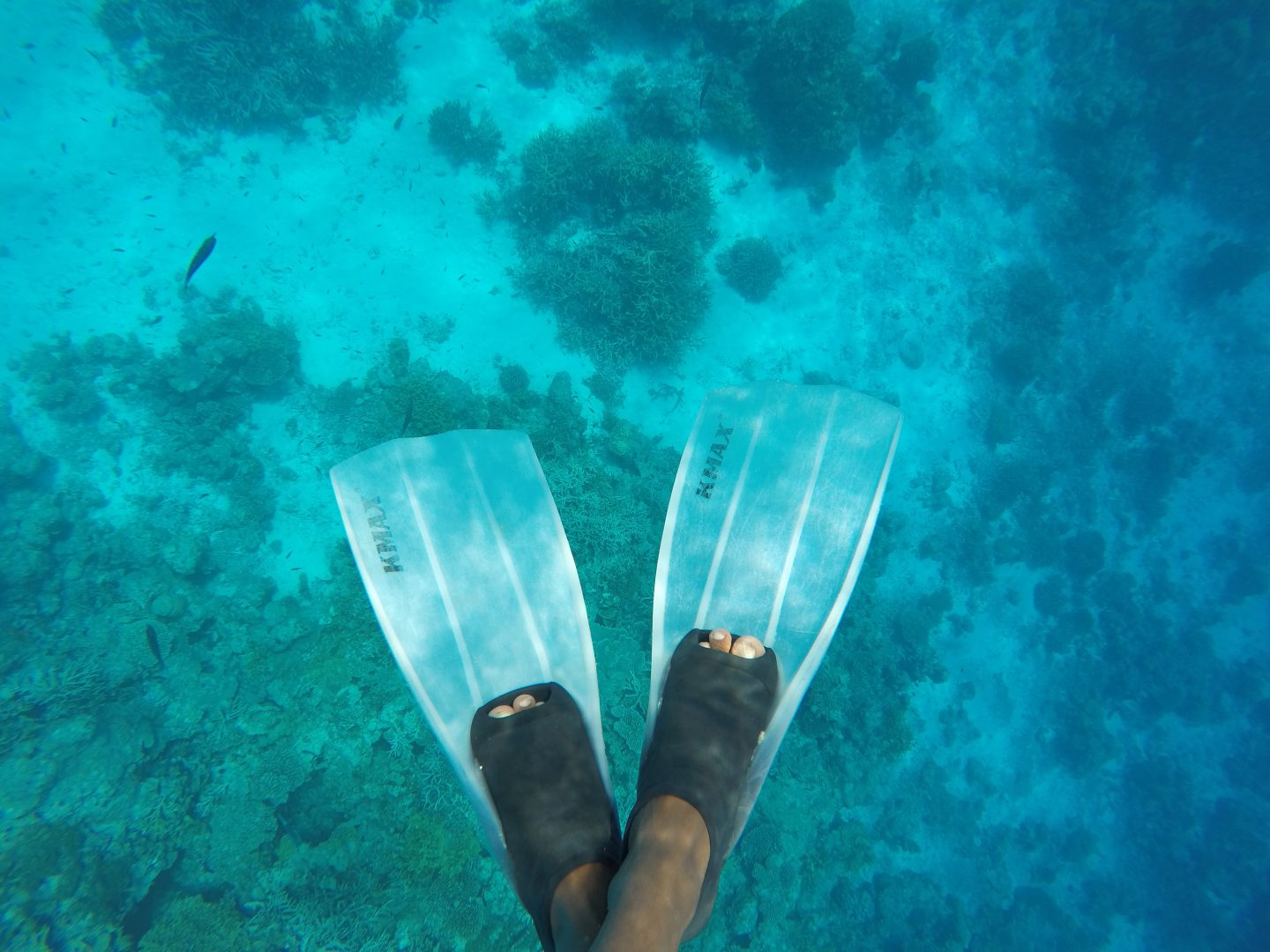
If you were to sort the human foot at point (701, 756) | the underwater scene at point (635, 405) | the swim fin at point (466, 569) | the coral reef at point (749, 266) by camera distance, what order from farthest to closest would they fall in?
1. the coral reef at point (749, 266)
2. the underwater scene at point (635, 405)
3. the swim fin at point (466, 569)
4. the human foot at point (701, 756)

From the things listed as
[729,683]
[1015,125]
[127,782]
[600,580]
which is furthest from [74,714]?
[1015,125]

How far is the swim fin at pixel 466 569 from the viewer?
162 inches

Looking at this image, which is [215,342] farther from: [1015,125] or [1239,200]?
[1239,200]

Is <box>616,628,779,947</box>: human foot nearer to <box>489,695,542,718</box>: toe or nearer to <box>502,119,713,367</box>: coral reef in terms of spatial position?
<box>489,695,542,718</box>: toe

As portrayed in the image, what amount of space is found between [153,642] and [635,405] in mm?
6655

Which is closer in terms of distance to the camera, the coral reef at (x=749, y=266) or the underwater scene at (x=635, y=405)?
the underwater scene at (x=635, y=405)

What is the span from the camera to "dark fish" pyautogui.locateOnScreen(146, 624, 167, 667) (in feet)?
21.7

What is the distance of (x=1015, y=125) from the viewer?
12.5 meters

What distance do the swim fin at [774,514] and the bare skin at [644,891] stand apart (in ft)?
4.56

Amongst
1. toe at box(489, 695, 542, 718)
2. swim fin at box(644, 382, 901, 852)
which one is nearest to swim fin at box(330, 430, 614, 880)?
toe at box(489, 695, 542, 718)

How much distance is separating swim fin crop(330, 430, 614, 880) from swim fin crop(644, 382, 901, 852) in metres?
0.82

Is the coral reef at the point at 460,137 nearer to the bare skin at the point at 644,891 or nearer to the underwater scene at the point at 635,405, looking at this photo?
the underwater scene at the point at 635,405

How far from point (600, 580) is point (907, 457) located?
6.93 m

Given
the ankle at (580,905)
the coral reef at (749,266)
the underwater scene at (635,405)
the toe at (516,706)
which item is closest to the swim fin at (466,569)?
the toe at (516,706)
